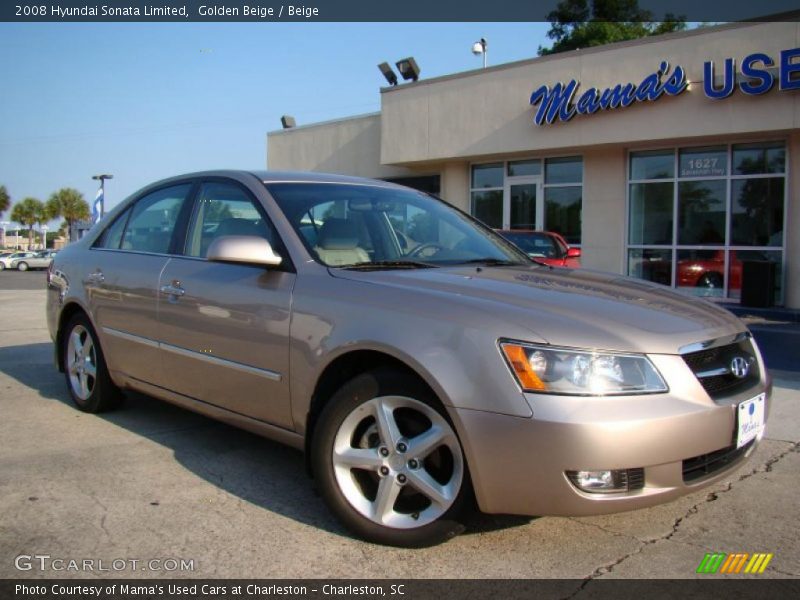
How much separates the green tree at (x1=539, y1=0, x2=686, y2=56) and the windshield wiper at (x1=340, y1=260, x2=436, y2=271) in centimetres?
3202

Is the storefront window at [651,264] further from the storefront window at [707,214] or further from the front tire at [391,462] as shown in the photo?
the front tire at [391,462]

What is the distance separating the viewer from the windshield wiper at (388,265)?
11.0 ft

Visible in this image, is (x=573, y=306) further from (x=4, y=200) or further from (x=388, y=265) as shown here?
(x=4, y=200)

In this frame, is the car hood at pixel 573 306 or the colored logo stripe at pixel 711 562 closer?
the car hood at pixel 573 306

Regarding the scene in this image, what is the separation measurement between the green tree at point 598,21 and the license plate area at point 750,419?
32386 millimetres

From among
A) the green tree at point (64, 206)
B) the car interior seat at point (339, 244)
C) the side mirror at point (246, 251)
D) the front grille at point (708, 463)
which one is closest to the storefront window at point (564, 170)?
the car interior seat at point (339, 244)

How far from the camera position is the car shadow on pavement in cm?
319

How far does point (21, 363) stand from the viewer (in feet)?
22.6

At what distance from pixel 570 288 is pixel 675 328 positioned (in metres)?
0.52

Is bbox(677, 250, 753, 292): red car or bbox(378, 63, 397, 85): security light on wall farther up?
bbox(378, 63, 397, 85): security light on wall

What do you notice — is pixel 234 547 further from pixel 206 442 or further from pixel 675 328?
pixel 675 328

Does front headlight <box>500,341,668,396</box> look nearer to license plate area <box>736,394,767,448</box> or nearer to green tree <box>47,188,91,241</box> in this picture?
license plate area <box>736,394,767,448</box>

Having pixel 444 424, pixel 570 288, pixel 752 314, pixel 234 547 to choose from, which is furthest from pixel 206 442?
pixel 752 314

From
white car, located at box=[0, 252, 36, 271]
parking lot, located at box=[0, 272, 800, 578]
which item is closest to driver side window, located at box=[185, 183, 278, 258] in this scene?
parking lot, located at box=[0, 272, 800, 578]
